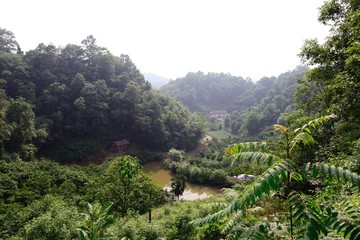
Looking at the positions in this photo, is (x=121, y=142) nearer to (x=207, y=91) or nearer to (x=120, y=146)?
(x=120, y=146)

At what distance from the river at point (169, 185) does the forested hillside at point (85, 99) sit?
4847 mm

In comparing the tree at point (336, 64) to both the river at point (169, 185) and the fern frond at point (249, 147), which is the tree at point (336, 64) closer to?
the fern frond at point (249, 147)

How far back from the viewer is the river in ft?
91.5

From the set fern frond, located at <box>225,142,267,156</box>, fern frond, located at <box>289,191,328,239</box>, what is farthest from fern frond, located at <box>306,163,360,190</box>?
fern frond, located at <box>225,142,267,156</box>

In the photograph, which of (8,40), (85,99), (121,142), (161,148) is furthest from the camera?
(8,40)

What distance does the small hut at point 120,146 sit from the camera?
36875mm

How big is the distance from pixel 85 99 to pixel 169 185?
53.8 ft

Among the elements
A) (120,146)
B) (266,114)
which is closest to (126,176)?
(120,146)

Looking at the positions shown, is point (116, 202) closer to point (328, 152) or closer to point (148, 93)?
point (328, 152)

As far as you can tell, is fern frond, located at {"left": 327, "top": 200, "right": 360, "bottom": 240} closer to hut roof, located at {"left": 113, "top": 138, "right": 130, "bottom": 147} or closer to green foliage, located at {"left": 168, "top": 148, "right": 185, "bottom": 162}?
green foliage, located at {"left": 168, "top": 148, "right": 185, "bottom": 162}

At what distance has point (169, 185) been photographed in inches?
1201

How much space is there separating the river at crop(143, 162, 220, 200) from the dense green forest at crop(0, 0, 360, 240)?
996 millimetres

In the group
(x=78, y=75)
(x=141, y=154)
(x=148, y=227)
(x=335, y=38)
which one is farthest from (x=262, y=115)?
(x=148, y=227)

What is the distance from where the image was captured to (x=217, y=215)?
267cm
